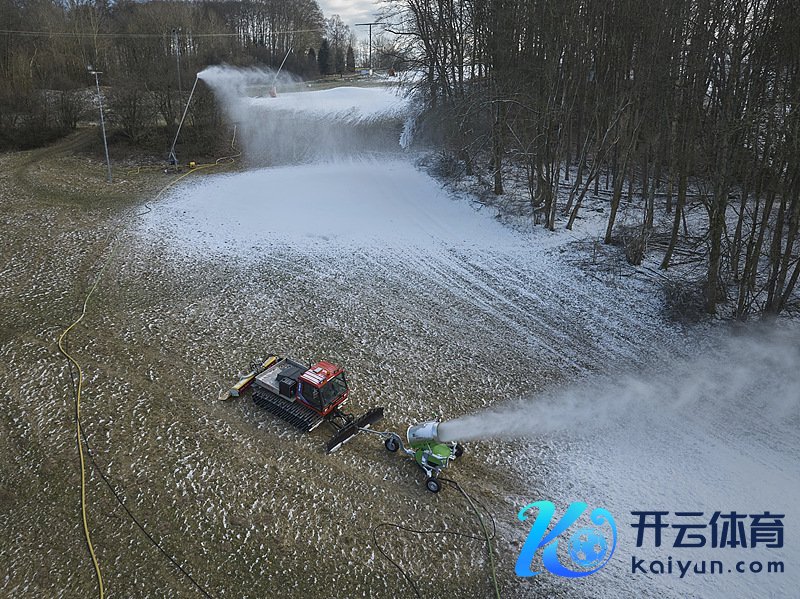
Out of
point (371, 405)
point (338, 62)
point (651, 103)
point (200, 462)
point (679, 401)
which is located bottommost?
point (200, 462)

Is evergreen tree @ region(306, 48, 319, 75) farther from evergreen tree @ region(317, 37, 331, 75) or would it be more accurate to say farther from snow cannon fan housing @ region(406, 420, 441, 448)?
snow cannon fan housing @ region(406, 420, 441, 448)

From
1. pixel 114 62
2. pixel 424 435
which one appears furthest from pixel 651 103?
pixel 114 62

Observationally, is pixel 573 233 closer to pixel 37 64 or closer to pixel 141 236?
pixel 141 236

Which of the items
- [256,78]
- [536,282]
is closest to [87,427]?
[536,282]

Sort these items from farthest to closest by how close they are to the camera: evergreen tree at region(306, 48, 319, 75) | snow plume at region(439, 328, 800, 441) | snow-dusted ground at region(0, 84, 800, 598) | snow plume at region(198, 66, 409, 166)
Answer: evergreen tree at region(306, 48, 319, 75)
snow plume at region(198, 66, 409, 166)
snow plume at region(439, 328, 800, 441)
snow-dusted ground at region(0, 84, 800, 598)

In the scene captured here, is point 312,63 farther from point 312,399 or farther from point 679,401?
point 679,401

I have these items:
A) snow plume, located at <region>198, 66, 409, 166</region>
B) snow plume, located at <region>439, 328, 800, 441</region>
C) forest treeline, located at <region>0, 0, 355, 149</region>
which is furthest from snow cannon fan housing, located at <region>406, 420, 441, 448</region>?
forest treeline, located at <region>0, 0, 355, 149</region>

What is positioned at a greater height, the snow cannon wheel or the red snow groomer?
the red snow groomer
